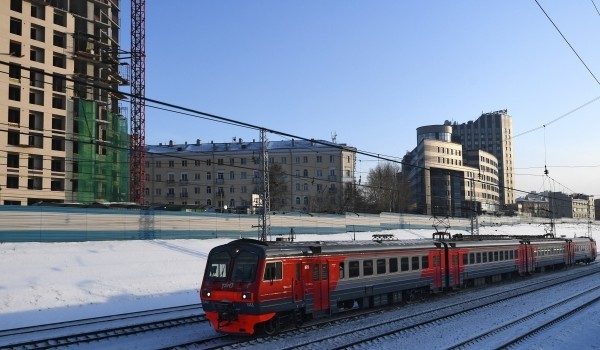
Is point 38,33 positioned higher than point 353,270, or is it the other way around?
point 38,33

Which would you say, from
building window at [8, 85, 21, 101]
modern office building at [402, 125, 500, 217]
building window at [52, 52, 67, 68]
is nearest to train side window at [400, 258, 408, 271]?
building window at [8, 85, 21, 101]

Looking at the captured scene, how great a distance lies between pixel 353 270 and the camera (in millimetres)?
21828

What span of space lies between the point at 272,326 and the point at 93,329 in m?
6.27

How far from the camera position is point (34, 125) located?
66.9 meters

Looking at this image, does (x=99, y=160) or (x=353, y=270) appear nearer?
(x=353, y=270)

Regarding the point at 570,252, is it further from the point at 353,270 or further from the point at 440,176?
the point at 440,176

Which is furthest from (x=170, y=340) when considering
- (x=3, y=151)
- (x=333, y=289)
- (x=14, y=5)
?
(x=14, y=5)

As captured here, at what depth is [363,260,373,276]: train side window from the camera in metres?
22.5

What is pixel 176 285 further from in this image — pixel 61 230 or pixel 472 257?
pixel 472 257

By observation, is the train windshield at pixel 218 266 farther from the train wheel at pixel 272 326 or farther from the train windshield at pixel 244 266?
the train wheel at pixel 272 326

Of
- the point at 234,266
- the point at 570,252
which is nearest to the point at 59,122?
the point at 570,252

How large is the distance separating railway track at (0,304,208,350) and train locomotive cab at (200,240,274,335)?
2.74 meters

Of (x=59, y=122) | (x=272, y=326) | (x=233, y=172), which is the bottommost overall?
(x=272, y=326)

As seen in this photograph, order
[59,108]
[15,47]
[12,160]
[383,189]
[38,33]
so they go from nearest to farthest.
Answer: [12,160], [15,47], [38,33], [59,108], [383,189]
